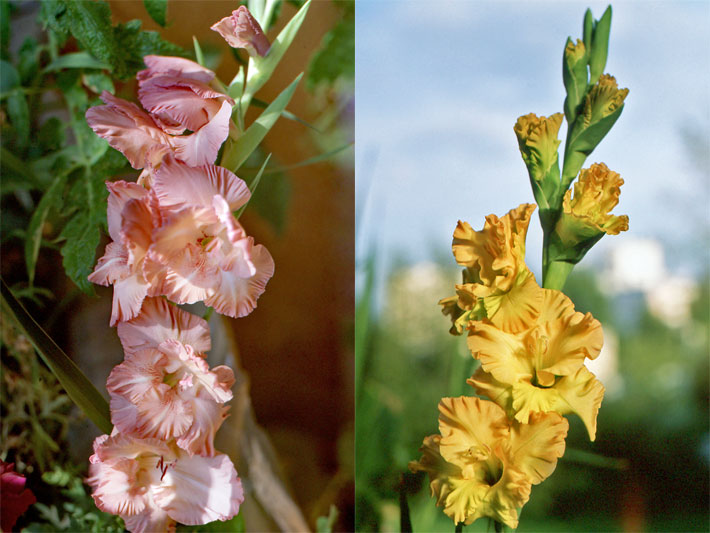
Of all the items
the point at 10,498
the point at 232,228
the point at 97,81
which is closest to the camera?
the point at 232,228

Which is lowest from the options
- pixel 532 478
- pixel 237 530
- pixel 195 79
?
pixel 237 530

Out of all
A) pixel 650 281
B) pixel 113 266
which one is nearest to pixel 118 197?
pixel 113 266

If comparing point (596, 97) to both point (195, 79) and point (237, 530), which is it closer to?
point (195, 79)

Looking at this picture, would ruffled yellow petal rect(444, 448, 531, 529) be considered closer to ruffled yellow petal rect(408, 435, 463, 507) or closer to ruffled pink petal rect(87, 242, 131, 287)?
ruffled yellow petal rect(408, 435, 463, 507)

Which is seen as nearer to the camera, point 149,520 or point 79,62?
point 149,520

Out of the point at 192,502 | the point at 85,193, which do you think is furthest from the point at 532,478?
the point at 85,193

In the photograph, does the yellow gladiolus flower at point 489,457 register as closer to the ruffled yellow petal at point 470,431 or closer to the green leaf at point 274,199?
the ruffled yellow petal at point 470,431

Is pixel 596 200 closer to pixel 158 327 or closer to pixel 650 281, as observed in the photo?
pixel 650 281

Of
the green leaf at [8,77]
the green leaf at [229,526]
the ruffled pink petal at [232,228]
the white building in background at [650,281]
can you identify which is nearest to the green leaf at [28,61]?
the green leaf at [8,77]
